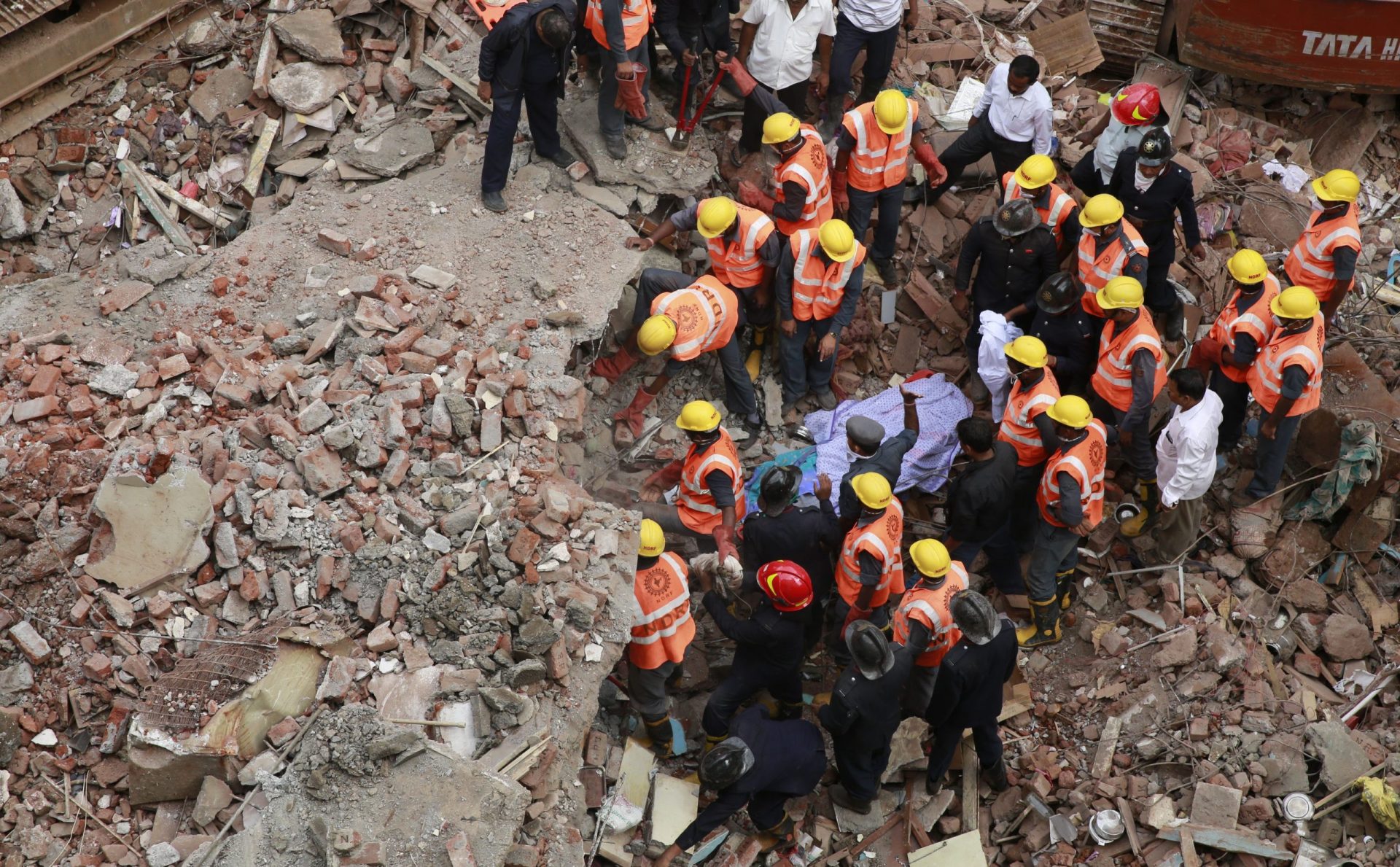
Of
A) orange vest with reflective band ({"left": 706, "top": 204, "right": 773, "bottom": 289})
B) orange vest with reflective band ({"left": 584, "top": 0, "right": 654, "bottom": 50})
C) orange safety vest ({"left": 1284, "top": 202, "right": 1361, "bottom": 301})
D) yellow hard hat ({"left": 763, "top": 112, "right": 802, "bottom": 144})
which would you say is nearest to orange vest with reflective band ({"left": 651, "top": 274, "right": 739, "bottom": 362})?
orange vest with reflective band ({"left": 706, "top": 204, "right": 773, "bottom": 289})

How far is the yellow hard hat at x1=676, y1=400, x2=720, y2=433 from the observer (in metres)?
6.95

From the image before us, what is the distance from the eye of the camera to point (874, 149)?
8180mm

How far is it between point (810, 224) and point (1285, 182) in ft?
15.5

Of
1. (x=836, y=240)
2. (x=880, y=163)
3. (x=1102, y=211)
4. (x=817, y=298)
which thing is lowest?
(x=817, y=298)

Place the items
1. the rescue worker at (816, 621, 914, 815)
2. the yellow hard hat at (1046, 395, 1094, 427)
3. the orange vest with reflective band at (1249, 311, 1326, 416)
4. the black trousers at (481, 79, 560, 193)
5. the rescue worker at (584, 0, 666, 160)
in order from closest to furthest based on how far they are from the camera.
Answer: the rescue worker at (816, 621, 914, 815) < the yellow hard hat at (1046, 395, 1094, 427) < the orange vest with reflective band at (1249, 311, 1326, 416) < the black trousers at (481, 79, 560, 193) < the rescue worker at (584, 0, 666, 160)

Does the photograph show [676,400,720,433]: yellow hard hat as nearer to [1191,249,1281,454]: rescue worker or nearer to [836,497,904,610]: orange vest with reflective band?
[836,497,904,610]: orange vest with reflective band

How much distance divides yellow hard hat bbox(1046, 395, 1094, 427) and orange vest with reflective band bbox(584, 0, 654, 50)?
13.6ft

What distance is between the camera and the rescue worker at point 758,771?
599 centimetres

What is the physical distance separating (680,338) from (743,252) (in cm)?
83

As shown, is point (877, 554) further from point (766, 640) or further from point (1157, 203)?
point (1157, 203)

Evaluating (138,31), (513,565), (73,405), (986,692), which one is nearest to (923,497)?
(986,692)

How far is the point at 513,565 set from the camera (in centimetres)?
619

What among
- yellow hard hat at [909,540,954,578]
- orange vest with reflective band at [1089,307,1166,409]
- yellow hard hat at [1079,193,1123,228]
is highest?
yellow hard hat at [1079,193,1123,228]

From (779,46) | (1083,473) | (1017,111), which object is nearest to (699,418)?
(1083,473)
